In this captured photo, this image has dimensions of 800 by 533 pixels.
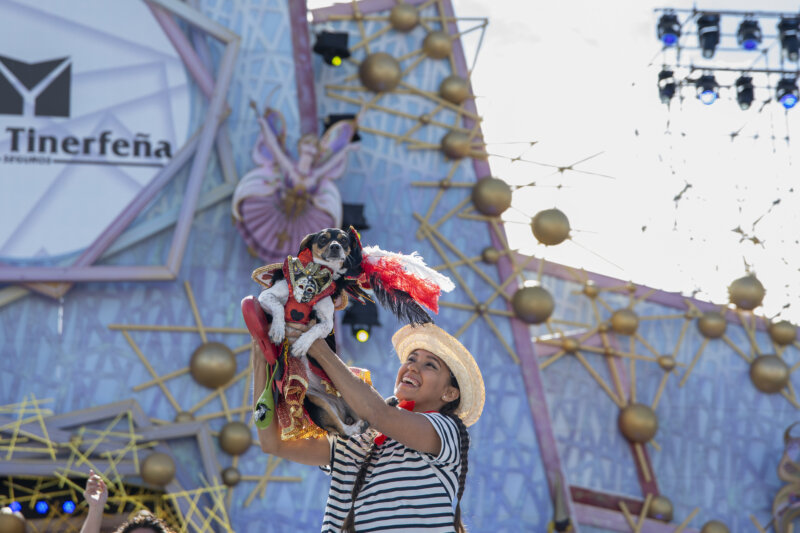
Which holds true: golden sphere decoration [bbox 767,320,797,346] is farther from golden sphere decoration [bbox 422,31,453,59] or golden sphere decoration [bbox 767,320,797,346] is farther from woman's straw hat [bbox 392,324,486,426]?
woman's straw hat [bbox 392,324,486,426]

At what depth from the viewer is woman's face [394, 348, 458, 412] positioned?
3.37 metres

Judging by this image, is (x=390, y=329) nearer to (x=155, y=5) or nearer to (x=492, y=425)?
(x=492, y=425)

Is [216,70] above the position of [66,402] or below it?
above

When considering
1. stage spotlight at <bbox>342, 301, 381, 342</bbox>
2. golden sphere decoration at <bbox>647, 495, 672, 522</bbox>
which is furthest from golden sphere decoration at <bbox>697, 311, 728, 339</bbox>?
stage spotlight at <bbox>342, 301, 381, 342</bbox>

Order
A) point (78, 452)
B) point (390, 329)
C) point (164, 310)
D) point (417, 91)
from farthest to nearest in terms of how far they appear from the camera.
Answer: point (417, 91)
point (390, 329)
point (164, 310)
point (78, 452)

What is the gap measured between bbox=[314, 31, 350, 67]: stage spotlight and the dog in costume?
6.36 meters

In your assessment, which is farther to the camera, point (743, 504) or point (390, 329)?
point (743, 504)

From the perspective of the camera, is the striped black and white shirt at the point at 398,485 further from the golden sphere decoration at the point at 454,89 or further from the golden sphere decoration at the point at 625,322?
the golden sphere decoration at the point at 625,322

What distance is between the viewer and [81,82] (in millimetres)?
8422

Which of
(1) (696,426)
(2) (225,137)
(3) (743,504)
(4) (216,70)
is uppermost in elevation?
(4) (216,70)

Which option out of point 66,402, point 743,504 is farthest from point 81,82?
point 743,504

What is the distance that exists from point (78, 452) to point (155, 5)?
130 inches

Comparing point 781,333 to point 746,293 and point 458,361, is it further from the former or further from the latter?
point 458,361

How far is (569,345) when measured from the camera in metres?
9.92
